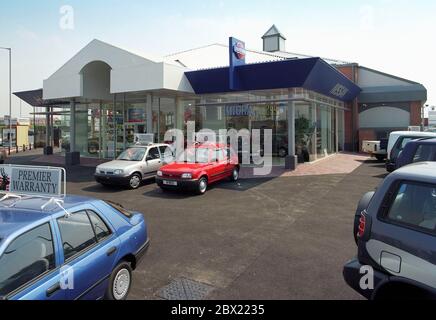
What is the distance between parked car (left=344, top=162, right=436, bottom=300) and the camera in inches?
120

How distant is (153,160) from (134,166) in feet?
3.72

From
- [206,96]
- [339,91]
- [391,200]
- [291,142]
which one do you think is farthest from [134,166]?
[339,91]

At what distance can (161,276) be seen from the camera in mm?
5055

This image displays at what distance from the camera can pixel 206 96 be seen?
18.9m

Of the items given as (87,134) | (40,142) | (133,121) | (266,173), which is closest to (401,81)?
(266,173)

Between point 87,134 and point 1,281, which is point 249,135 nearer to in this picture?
point 87,134

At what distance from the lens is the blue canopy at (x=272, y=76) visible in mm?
14828

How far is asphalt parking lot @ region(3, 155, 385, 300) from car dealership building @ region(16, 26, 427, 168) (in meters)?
5.69

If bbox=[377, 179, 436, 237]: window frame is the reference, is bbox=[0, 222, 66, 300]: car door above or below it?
below

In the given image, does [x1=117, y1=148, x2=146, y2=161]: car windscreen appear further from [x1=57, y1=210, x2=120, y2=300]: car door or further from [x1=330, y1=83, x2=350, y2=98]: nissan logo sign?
[x1=330, y1=83, x2=350, y2=98]: nissan logo sign

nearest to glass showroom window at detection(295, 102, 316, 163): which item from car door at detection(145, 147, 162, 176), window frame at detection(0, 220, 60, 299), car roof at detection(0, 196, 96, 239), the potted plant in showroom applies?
the potted plant in showroom

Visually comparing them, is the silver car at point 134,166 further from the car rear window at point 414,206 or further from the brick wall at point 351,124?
the brick wall at point 351,124
